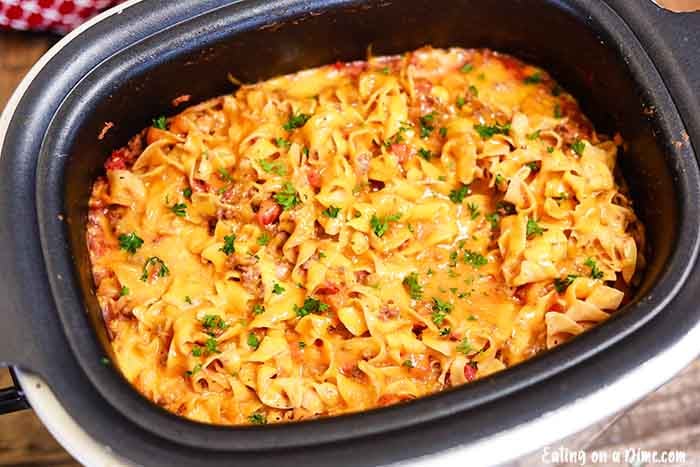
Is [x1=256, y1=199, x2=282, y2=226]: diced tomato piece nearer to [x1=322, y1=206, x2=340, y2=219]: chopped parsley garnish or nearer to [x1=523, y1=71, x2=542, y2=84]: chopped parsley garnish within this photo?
[x1=322, y1=206, x2=340, y2=219]: chopped parsley garnish

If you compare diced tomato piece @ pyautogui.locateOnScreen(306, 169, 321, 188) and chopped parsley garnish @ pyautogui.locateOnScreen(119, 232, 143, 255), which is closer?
chopped parsley garnish @ pyautogui.locateOnScreen(119, 232, 143, 255)

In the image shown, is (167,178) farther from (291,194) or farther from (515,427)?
(515,427)

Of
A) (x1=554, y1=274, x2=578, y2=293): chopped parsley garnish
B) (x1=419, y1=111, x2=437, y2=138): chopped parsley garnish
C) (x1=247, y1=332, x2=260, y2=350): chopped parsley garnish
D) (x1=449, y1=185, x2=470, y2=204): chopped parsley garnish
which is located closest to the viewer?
(x1=247, y1=332, x2=260, y2=350): chopped parsley garnish

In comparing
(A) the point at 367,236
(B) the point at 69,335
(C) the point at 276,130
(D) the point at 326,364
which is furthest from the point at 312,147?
(B) the point at 69,335

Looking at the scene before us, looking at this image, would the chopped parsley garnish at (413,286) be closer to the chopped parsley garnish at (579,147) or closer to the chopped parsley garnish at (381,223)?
the chopped parsley garnish at (381,223)

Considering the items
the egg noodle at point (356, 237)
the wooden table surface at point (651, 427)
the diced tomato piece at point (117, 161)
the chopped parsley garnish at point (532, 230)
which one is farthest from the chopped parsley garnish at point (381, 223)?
the wooden table surface at point (651, 427)

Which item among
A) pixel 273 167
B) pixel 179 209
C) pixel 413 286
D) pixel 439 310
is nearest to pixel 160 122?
pixel 179 209

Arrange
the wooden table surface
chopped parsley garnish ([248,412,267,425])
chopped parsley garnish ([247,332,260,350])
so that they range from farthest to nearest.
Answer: the wooden table surface → chopped parsley garnish ([247,332,260,350]) → chopped parsley garnish ([248,412,267,425])

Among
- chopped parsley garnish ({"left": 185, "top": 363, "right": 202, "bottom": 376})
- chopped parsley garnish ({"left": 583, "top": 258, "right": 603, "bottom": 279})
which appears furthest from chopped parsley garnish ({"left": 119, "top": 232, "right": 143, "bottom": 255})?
chopped parsley garnish ({"left": 583, "top": 258, "right": 603, "bottom": 279})
